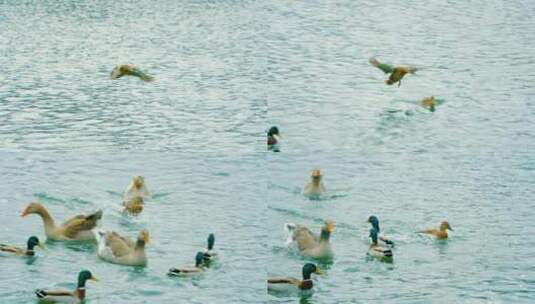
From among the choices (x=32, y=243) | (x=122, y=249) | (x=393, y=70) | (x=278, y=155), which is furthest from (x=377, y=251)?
(x=393, y=70)

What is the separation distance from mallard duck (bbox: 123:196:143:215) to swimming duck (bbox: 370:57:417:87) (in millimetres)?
4052

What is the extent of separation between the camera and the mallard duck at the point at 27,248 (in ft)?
35.3

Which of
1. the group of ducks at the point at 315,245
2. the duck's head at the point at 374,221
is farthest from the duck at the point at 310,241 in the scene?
the duck's head at the point at 374,221

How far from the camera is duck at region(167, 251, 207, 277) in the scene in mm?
10336

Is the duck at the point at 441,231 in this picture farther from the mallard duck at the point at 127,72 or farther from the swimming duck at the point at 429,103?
the mallard duck at the point at 127,72

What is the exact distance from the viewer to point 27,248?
1091cm

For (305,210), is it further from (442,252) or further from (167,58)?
(167,58)

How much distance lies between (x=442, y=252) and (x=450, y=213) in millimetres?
976

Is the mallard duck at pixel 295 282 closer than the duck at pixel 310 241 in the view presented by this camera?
Yes

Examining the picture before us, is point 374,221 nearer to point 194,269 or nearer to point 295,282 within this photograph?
point 295,282

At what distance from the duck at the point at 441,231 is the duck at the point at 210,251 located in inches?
64.4

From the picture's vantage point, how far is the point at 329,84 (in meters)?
15.1

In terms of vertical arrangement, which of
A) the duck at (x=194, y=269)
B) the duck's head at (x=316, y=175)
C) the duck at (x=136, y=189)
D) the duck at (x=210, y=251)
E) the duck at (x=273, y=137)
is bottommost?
the duck at (x=194, y=269)

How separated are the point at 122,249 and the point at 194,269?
0.73m
